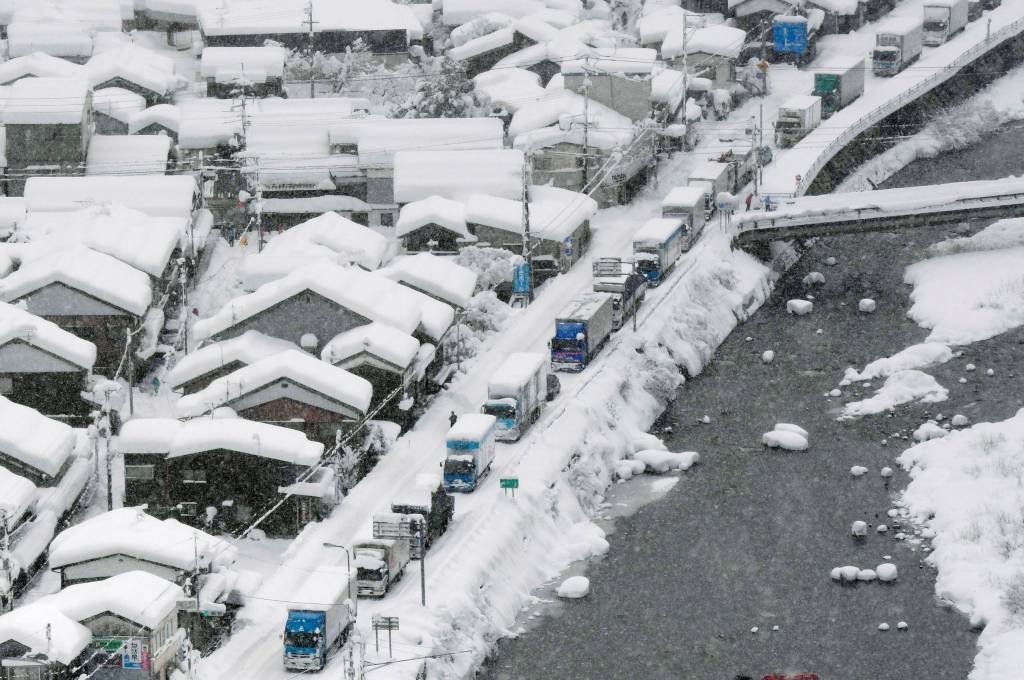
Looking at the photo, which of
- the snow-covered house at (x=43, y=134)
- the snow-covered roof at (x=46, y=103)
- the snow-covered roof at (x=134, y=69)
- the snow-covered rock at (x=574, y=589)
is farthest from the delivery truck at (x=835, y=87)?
the snow-covered rock at (x=574, y=589)

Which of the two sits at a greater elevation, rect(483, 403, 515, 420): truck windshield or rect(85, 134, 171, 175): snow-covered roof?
rect(85, 134, 171, 175): snow-covered roof

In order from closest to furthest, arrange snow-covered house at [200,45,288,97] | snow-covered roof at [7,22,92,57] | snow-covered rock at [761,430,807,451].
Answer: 1. snow-covered rock at [761,430,807,451]
2. snow-covered house at [200,45,288,97]
3. snow-covered roof at [7,22,92,57]

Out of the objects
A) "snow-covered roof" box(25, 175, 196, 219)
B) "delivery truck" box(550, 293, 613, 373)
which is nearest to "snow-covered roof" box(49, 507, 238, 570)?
"delivery truck" box(550, 293, 613, 373)

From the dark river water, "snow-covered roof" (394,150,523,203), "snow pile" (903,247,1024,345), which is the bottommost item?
the dark river water

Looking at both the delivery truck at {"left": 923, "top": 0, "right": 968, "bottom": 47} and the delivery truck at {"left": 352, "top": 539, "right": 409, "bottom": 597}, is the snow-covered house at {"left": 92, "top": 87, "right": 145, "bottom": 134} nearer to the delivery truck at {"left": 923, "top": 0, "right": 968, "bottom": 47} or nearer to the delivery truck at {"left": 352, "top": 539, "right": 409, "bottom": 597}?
the delivery truck at {"left": 352, "top": 539, "right": 409, "bottom": 597}

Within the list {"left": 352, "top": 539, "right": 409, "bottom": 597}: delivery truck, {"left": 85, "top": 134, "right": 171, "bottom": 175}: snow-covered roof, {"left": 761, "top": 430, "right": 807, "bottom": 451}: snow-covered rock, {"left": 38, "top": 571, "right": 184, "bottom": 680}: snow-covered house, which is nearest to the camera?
{"left": 38, "top": 571, "right": 184, "bottom": 680}: snow-covered house

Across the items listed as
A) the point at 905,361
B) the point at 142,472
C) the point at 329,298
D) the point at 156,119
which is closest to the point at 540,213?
the point at 329,298

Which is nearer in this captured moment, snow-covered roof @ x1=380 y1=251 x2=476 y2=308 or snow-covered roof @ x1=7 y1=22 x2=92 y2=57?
snow-covered roof @ x1=380 y1=251 x2=476 y2=308

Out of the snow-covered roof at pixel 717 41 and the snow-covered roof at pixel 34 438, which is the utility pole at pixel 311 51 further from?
the snow-covered roof at pixel 34 438
